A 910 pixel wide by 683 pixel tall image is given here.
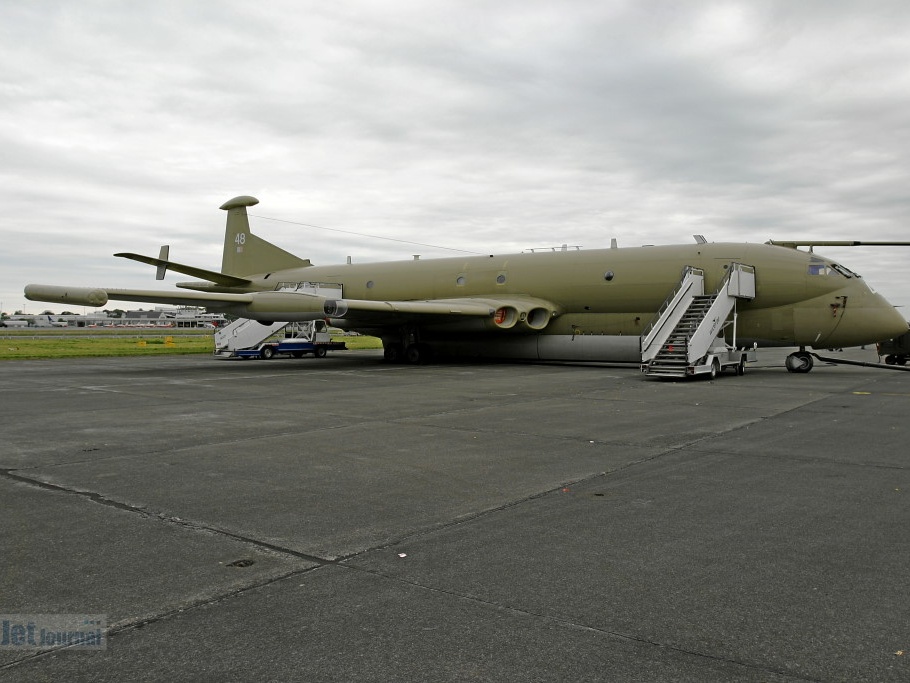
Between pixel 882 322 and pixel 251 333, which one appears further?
pixel 251 333

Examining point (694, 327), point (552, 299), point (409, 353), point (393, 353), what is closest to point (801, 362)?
point (694, 327)

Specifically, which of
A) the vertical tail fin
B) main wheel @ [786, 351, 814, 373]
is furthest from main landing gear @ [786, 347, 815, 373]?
the vertical tail fin

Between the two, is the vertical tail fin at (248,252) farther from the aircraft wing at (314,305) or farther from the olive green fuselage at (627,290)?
the aircraft wing at (314,305)

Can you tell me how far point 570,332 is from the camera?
2238 centimetres

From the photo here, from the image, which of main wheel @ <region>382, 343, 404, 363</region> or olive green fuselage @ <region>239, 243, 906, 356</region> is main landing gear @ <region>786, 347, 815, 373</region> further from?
main wheel @ <region>382, 343, 404, 363</region>

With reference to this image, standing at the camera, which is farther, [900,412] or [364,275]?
[364,275]

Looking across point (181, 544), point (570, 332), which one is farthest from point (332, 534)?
point (570, 332)

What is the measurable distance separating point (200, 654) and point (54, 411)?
31.3ft

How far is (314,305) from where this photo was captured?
1944 cm

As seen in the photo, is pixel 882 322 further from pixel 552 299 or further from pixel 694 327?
pixel 552 299

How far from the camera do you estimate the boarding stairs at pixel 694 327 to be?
1686cm

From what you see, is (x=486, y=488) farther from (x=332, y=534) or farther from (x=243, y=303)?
(x=243, y=303)

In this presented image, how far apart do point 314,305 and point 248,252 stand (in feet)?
41.6

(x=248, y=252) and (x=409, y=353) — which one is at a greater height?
(x=248, y=252)
